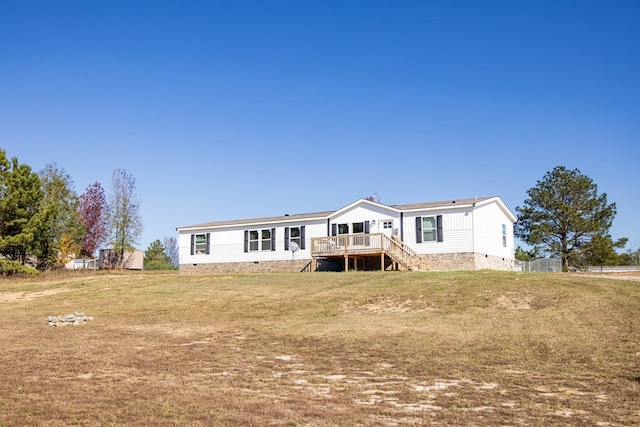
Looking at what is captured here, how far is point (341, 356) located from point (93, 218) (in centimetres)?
4520

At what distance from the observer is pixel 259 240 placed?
36375 millimetres

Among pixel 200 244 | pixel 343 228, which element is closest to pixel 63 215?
pixel 200 244

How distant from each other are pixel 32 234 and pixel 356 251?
19230 mm

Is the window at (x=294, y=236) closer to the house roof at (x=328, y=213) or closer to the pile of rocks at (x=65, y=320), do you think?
the house roof at (x=328, y=213)

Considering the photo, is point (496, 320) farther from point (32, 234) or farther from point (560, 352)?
point (32, 234)

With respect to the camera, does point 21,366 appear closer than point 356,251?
Yes

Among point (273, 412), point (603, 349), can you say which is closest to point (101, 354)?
point (273, 412)

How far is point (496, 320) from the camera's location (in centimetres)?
1514

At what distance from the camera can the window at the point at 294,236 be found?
34.8m

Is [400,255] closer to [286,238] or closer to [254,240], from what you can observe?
[286,238]

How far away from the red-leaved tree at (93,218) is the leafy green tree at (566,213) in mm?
37508

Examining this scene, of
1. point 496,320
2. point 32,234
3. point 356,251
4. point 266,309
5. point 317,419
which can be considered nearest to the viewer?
point 317,419

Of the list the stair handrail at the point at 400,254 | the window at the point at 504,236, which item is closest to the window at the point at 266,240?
the stair handrail at the point at 400,254

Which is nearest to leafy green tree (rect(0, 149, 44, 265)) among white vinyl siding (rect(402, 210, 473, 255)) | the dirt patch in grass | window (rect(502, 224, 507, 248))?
the dirt patch in grass
